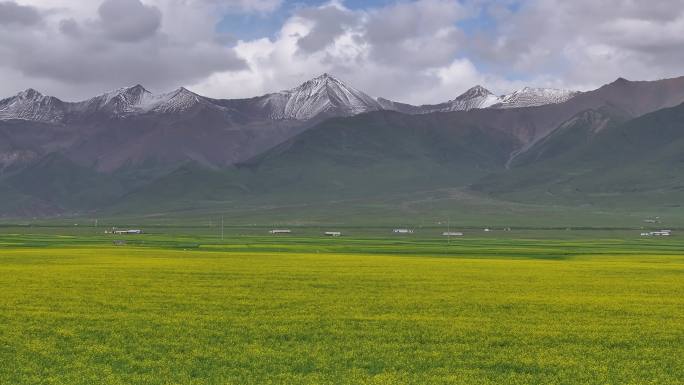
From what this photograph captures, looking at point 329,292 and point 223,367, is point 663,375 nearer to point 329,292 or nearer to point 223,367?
point 223,367

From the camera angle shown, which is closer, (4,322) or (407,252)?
(4,322)

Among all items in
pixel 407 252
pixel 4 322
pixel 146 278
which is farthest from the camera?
pixel 407 252

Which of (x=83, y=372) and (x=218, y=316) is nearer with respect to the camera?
(x=83, y=372)

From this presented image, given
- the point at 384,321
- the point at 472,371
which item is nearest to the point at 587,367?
the point at 472,371

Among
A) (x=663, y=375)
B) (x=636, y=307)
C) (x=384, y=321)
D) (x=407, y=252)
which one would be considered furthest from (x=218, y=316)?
(x=407, y=252)

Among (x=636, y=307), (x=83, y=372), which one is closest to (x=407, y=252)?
(x=636, y=307)

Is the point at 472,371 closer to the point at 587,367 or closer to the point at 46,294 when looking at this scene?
the point at 587,367

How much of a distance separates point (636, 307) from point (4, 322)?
2712 cm

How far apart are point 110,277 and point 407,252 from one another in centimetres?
5807

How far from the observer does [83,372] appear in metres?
22.1

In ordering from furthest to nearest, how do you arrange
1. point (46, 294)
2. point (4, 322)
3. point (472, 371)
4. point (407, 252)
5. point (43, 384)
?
point (407, 252)
point (46, 294)
point (4, 322)
point (472, 371)
point (43, 384)

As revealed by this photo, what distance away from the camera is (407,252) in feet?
339

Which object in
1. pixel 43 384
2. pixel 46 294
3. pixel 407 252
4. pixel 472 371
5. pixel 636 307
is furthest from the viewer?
pixel 407 252

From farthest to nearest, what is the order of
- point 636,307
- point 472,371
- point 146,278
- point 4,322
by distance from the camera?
point 146,278 → point 636,307 → point 4,322 → point 472,371
